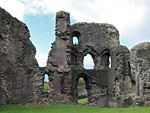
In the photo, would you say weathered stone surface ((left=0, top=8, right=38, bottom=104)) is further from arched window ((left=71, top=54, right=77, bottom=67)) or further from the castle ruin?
arched window ((left=71, top=54, right=77, bottom=67))

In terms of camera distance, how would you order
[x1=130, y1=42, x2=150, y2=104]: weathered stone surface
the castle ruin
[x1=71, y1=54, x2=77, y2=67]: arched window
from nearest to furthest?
[x1=130, y1=42, x2=150, y2=104]: weathered stone surface
the castle ruin
[x1=71, y1=54, x2=77, y2=67]: arched window

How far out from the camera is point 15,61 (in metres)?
15.7

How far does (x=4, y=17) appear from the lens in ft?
48.3

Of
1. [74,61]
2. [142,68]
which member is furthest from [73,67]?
[142,68]

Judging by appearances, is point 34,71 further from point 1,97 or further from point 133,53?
point 133,53

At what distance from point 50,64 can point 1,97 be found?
645cm

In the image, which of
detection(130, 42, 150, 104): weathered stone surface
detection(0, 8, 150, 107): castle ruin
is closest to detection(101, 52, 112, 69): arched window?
detection(0, 8, 150, 107): castle ruin

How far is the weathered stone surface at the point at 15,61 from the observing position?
1432 cm

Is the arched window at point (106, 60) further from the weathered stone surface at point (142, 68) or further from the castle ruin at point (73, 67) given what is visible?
the weathered stone surface at point (142, 68)

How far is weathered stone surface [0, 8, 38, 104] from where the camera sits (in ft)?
47.0

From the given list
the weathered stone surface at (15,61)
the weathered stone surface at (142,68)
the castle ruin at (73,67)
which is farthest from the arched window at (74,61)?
the weathered stone surface at (142,68)

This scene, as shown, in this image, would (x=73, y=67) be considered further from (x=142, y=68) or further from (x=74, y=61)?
(x=142, y=68)

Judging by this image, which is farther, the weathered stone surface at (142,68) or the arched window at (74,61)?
the arched window at (74,61)

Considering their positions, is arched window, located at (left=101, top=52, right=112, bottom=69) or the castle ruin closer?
the castle ruin
